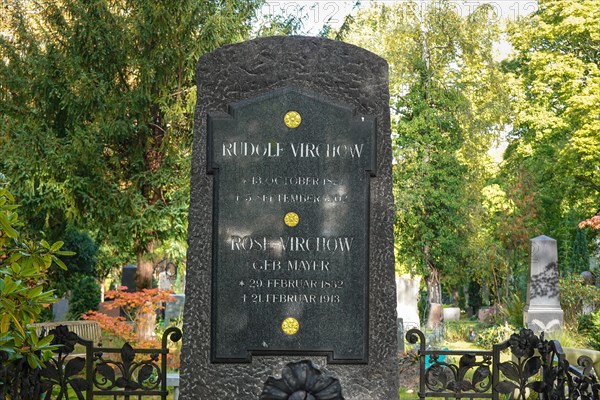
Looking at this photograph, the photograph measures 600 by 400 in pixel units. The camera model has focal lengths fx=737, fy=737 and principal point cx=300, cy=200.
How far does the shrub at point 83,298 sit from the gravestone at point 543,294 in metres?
10.5

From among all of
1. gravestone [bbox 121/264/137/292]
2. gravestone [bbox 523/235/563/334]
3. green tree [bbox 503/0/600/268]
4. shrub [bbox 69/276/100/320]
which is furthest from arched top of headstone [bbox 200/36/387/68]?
green tree [bbox 503/0/600/268]

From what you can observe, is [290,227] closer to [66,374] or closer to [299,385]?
[299,385]

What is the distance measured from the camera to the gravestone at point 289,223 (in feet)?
16.7

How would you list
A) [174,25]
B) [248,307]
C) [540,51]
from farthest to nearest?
[540,51] → [174,25] → [248,307]

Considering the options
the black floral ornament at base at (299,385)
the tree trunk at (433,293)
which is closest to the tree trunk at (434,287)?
the tree trunk at (433,293)

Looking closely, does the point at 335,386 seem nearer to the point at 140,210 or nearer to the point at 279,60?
the point at 279,60

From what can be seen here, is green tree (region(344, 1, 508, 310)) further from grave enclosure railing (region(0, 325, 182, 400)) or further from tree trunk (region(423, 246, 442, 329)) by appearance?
grave enclosure railing (region(0, 325, 182, 400))

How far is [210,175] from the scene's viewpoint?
16.9 ft

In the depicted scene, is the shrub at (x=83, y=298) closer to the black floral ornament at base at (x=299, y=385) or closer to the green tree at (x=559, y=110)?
the green tree at (x=559, y=110)

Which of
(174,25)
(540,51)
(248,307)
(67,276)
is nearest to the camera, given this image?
(248,307)

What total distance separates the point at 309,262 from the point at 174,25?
39.0 ft

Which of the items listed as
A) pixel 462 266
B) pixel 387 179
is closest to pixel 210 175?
pixel 387 179

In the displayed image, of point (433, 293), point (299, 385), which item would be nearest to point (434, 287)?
point (433, 293)

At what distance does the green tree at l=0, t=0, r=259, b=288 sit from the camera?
51.5 feet
